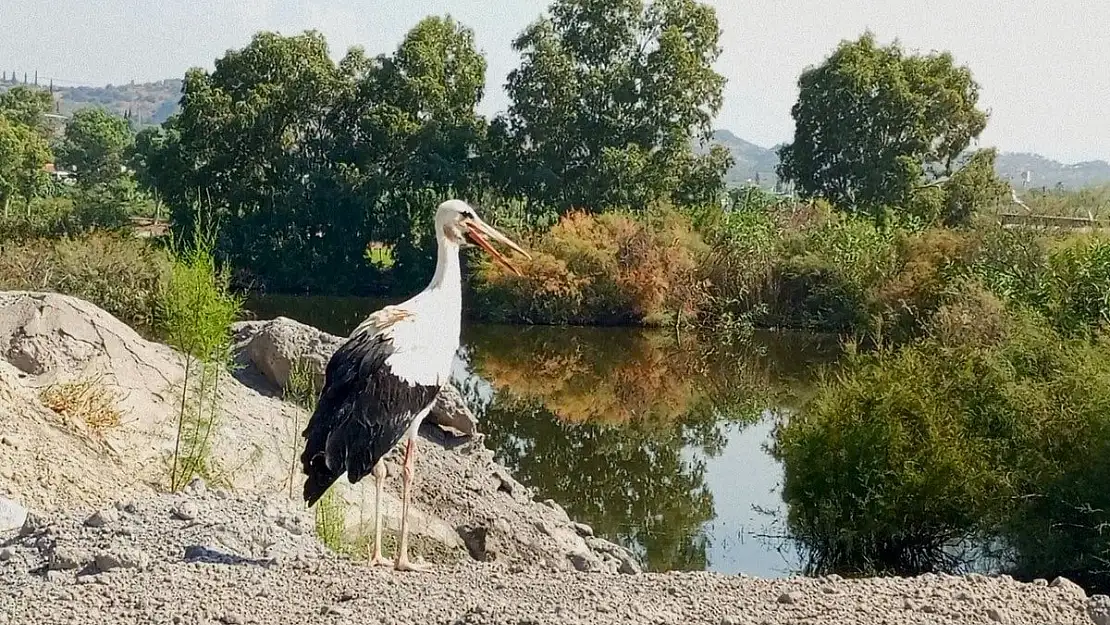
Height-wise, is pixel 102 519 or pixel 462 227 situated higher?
pixel 462 227

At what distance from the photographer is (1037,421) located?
11836 millimetres

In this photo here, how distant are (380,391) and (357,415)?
187 mm

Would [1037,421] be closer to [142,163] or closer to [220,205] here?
[220,205]

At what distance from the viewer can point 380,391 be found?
7039 millimetres

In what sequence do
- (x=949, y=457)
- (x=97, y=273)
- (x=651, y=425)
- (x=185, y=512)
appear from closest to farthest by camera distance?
(x=185, y=512), (x=949, y=457), (x=651, y=425), (x=97, y=273)

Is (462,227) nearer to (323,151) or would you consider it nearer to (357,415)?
(357,415)

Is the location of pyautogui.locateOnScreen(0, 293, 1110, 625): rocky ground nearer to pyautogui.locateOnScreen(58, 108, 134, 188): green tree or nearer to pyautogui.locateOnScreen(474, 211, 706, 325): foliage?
pyautogui.locateOnScreen(474, 211, 706, 325): foliage

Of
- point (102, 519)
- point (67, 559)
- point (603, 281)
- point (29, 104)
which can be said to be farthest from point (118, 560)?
point (29, 104)

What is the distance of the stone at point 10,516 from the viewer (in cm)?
775

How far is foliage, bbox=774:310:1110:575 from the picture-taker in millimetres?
11492

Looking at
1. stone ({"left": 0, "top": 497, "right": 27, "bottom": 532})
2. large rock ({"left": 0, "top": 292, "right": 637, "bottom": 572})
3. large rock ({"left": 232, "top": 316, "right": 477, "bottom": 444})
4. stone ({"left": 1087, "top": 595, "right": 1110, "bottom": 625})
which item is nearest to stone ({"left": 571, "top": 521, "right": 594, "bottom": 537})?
large rock ({"left": 0, "top": 292, "right": 637, "bottom": 572})

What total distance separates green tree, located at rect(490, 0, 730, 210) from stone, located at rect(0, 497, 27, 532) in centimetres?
3192

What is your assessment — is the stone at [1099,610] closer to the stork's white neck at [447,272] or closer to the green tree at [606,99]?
the stork's white neck at [447,272]

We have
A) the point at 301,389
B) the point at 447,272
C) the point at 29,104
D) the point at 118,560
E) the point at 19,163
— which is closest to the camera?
the point at 118,560
